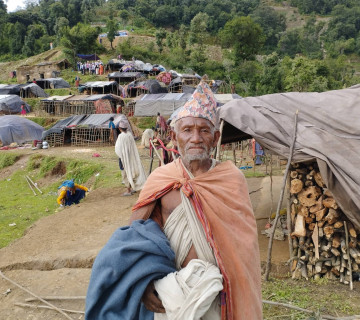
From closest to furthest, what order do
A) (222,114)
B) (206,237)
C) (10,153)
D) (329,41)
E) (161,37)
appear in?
(206,237)
(222,114)
(10,153)
(161,37)
(329,41)

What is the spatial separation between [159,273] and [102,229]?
5098mm

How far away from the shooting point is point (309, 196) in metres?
4.90

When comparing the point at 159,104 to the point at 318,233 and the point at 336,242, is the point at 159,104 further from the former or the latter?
the point at 336,242

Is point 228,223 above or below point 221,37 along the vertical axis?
above

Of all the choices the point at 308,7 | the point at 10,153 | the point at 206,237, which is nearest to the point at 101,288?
the point at 206,237

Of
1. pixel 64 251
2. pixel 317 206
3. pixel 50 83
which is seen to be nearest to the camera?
pixel 317 206

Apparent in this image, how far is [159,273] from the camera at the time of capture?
157 cm

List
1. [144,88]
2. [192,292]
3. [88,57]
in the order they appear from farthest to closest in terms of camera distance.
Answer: [88,57] → [144,88] → [192,292]

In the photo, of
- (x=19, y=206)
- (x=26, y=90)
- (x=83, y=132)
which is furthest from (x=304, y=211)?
(x=26, y=90)

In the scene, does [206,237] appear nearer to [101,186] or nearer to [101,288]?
[101,288]

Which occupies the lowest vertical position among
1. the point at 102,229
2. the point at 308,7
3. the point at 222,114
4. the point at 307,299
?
the point at 102,229

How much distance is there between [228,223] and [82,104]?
2414 cm

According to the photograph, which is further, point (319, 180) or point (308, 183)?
point (308, 183)

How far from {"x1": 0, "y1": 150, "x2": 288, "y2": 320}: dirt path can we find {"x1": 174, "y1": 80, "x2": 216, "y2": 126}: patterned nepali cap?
301cm
